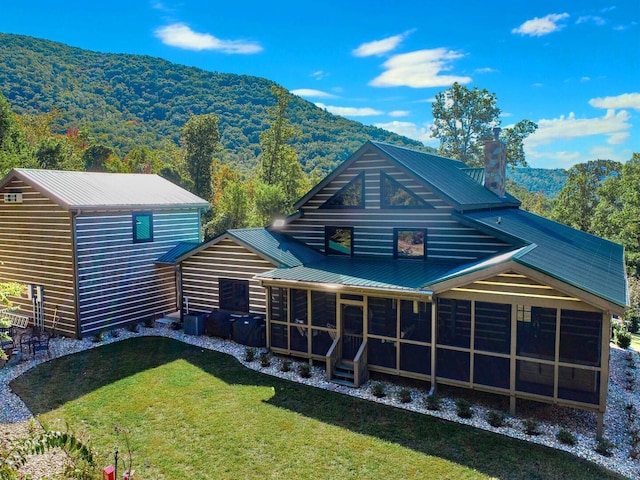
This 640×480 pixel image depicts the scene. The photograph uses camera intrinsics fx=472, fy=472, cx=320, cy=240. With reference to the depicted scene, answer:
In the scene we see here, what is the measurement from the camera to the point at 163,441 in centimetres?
1029

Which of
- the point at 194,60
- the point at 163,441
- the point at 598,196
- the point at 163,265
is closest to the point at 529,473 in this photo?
the point at 163,441

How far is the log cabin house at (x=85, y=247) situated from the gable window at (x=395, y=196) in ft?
30.8

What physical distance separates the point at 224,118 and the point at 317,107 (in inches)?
707

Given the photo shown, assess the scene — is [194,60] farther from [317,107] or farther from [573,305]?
[573,305]

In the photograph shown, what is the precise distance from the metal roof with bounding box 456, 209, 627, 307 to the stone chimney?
1.25 m

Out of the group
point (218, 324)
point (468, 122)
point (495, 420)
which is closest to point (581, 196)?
point (468, 122)

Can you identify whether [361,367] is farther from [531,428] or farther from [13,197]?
[13,197]

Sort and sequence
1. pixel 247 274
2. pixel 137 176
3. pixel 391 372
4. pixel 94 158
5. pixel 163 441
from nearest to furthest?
pixel 163 441, pixel 391 372, pixel 247 274, pixel 137 176, pixel 94 158

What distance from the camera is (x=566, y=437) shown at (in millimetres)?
10086

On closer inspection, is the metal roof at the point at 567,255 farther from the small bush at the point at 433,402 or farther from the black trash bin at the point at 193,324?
the black trash bin at the point at 193,324

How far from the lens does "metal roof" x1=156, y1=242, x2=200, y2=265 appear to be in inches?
783

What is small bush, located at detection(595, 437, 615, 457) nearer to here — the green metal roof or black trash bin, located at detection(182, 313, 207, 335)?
the green metal roof

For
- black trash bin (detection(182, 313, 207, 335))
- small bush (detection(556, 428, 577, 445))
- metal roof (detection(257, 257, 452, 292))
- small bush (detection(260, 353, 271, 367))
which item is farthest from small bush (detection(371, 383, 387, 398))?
black trash bin (detection(182, 313, 207, 335))

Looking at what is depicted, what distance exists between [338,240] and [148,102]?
288 feet
